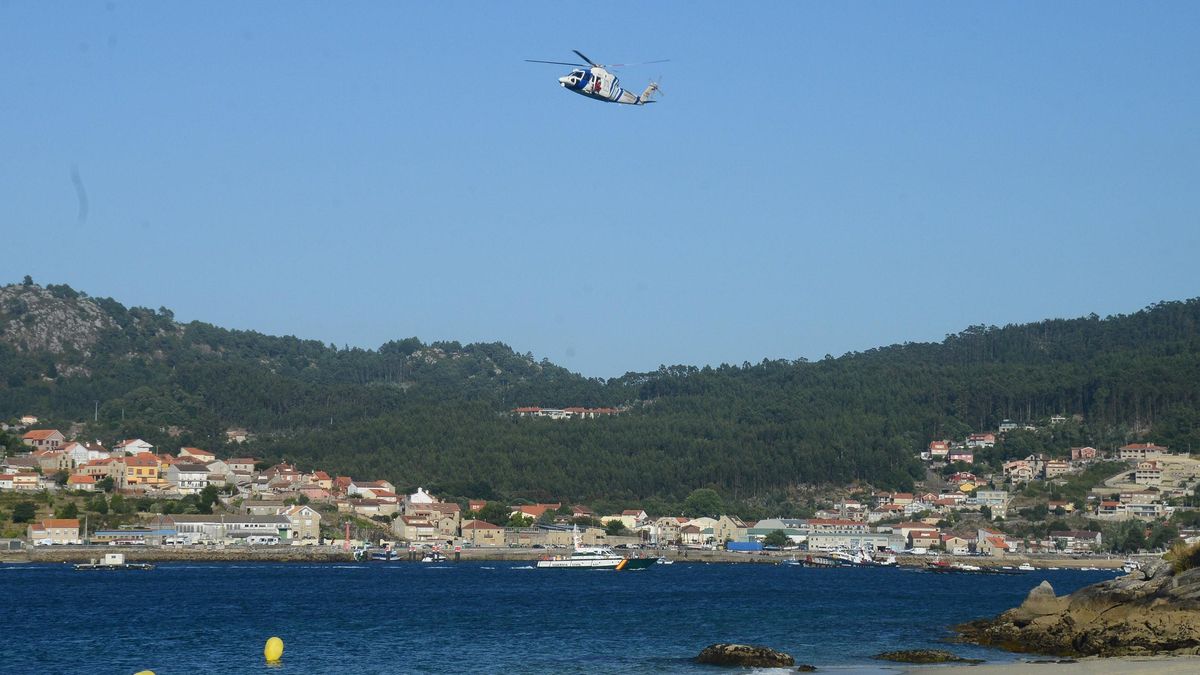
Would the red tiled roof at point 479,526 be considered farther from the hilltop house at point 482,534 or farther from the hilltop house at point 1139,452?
the hilltop house at point 1139,452

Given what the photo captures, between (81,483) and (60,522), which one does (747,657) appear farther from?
(81,483)

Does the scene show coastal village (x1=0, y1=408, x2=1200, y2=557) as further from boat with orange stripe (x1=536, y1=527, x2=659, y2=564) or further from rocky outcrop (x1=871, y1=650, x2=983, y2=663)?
rocky outcrop (x1=871, y1=650, x2=983, y2=663)

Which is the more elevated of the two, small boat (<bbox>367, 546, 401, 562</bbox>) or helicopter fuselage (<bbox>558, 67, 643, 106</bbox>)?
helicopter fuselage (<bbox>558, 67, 643, 106</bbox>)

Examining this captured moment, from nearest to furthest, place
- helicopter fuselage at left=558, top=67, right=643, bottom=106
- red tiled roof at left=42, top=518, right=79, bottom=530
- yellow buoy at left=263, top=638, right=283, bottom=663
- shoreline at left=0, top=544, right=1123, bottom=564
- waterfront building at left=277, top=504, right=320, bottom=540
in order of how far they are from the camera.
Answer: yellow buoy at left=263, top=638, right=283, bottom=663, helicopter fuselage at left=558, top=67, right=643, bottom=106, shoreline at left=0, top=544, right=1123, bottom=564, red tiled roof at left=42, top=518, right=79, bottom=530, waterfront building at left=277, top=504, right=320, bottom=540

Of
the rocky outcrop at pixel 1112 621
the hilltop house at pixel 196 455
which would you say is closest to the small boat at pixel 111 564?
the hilltop house at pixel 196 455

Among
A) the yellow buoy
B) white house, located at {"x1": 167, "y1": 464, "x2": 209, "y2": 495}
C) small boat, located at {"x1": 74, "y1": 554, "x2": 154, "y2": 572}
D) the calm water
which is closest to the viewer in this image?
the yellow buoy

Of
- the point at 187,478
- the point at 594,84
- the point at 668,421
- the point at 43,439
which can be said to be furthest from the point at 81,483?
the point at 594,84

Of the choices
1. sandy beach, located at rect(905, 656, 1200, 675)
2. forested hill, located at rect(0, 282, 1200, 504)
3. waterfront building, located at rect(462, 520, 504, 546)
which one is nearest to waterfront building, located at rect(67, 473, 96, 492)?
waterfront building, located at rect(462, 520, 504, 546)
